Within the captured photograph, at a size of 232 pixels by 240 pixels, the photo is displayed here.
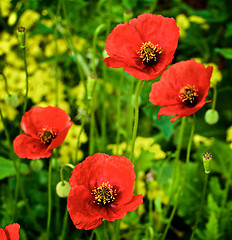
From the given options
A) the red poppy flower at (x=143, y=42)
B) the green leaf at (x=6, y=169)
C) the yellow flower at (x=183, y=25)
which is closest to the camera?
the red poppy flower at (x=143, y=42)

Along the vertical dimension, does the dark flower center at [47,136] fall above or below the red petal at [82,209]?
above

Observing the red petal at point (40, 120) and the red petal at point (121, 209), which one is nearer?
the red petal at point (121, 209)

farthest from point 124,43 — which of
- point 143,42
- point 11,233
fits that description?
point 11,233

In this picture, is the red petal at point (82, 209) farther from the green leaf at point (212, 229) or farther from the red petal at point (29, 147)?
the green leaf at point (212, 229)

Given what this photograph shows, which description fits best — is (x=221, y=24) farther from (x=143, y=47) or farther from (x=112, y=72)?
(x=143, y=47)

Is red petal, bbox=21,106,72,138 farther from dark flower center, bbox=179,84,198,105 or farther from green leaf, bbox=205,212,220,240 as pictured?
green leaf, bbox=205,212,220,240

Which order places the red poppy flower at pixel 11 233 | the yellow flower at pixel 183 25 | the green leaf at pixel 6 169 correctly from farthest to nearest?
1. the yellow flower at pixel 183 25
2. the green leaf at pixel 6 169
3. the red poppy flower at pixel 11 233

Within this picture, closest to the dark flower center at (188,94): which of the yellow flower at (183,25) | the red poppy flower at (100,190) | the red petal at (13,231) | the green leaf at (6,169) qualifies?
the red poppy flower at (100,190)

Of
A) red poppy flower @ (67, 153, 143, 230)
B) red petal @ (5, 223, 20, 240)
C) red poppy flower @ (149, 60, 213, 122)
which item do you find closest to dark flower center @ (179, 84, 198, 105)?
red poppy flower @ (149, 60, 213, 122)

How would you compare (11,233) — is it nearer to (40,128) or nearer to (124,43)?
(40,128)
